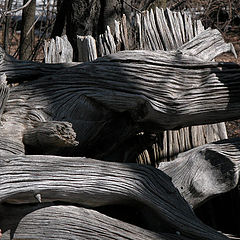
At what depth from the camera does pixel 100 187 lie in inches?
151

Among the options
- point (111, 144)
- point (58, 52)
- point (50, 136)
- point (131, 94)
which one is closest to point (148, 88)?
point (131, 94)

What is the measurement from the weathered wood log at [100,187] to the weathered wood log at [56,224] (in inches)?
3.4

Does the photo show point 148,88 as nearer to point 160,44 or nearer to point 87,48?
point 160,44

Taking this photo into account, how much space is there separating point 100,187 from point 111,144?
2.38 feet

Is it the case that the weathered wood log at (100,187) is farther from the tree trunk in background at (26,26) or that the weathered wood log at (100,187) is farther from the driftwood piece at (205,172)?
the tree trunk in background at (26,26)

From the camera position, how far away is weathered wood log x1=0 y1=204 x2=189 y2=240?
12.3 ft

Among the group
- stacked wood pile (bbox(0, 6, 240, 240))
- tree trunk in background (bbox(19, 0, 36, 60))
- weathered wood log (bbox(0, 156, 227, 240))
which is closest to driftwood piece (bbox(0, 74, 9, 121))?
stacked wood pile (bbox(0, 6, 240, 240))

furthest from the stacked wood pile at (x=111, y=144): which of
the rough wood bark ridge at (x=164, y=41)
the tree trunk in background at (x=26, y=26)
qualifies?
the tree trunk in background at (x=26, y=26)

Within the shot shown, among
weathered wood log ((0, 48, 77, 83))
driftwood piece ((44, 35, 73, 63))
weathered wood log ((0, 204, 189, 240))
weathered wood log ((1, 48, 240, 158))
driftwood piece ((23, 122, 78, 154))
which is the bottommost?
weathered wood log ((0, 204, 189, 240))

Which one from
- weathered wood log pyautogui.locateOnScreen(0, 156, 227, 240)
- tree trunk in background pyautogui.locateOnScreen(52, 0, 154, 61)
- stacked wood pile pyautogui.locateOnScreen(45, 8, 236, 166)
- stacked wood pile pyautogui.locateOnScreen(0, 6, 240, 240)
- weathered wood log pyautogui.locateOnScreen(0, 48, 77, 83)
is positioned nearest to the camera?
weathered wood log pyautogui.locateOnScreen(0, 156, 227, 240)

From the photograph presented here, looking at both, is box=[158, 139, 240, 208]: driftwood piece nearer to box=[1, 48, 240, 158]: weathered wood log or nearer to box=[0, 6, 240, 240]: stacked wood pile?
box=[0, 6, 240, 240]: stacked wood pile

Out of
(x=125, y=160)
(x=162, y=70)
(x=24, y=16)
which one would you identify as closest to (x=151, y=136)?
(x=125, y=160)

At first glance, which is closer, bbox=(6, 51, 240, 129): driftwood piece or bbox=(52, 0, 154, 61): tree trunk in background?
bbox=(6, 51, 240, 129): driftwood piece

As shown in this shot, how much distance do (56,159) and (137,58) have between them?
3.35ft
